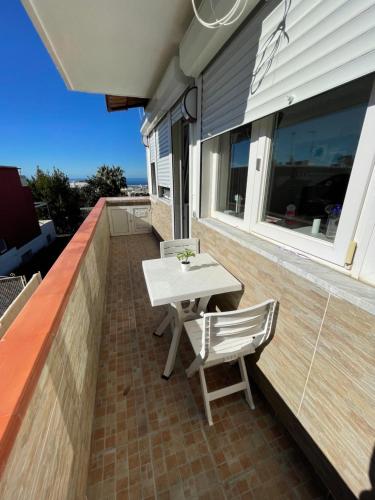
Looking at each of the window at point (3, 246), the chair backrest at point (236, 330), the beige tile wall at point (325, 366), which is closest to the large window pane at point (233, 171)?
the beige tile wall at point (325, 366)

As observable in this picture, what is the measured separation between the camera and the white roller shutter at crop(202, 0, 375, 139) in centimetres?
79

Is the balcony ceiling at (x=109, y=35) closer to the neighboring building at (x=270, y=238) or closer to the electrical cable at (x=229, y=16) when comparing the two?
the neighboring building at (x=270, y=238)

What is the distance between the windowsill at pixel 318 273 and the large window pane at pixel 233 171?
531 millimetres

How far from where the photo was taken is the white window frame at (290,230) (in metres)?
0.87

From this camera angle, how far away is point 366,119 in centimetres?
87

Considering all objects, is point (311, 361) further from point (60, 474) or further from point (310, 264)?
point (60, 474)

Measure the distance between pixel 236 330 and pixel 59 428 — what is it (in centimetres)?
95

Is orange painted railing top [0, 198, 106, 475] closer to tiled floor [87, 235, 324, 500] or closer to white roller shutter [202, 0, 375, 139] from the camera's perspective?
tiled floor [87, 235, 324, 500]

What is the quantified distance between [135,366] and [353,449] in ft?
5.05

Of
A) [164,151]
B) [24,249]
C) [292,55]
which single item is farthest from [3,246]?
[292,55]

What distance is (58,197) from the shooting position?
15.4 meters

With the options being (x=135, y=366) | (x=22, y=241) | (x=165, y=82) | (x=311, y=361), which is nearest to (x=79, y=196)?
(x=22, y=241)

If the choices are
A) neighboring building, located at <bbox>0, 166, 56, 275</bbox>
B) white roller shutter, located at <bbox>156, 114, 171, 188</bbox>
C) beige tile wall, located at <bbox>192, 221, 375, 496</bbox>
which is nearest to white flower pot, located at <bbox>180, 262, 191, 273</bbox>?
beige tile wall, located at <bbox>192, 221, 375, 496</bbox>

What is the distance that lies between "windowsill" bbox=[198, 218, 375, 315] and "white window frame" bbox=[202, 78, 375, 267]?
0.06m
